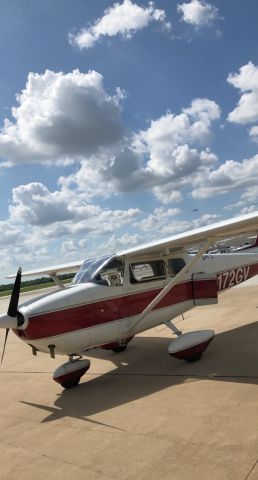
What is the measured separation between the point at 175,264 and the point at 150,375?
298 cm

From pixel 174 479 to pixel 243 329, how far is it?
6533mm

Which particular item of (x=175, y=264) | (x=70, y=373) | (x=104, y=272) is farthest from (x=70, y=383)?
(x=175, y=264)

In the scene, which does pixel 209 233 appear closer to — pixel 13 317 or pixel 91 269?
pixel 91 269

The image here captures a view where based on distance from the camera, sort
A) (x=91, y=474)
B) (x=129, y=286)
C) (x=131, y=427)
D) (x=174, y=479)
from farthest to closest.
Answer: (x=129, y=286)
(x=131, y=427)
(x=91, y=474)
(x=174, y=479)

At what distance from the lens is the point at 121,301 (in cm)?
807

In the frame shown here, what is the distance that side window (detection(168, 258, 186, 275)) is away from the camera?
9383 mm

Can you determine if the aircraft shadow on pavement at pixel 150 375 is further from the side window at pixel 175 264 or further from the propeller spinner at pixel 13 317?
the side window at pixel 175 264

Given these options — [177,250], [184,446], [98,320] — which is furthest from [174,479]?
[177,250]

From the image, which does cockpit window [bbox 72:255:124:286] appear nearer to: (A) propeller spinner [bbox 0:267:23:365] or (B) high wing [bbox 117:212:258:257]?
(B) high wing [bbox 117:212:258:257]

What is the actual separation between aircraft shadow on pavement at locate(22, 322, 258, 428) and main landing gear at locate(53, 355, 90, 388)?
15cm

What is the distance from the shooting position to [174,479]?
3.62 meters

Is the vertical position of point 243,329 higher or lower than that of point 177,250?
lower

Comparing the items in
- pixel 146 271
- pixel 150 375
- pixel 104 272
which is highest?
pixel 104 272

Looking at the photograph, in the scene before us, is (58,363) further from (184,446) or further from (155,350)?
(184,446)
